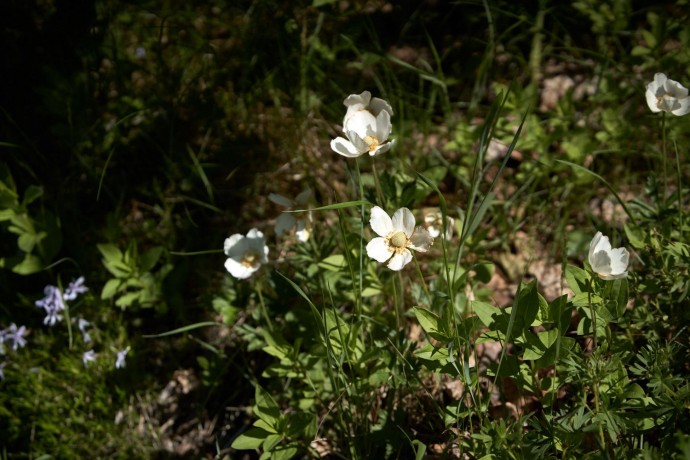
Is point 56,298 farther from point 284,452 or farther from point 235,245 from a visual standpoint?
point 284,452

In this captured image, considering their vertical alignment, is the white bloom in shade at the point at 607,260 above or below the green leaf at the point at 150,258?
above

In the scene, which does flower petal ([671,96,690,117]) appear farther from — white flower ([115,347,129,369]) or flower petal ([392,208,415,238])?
white flower ([115,347,129,369])

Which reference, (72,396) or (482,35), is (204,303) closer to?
(72,396)

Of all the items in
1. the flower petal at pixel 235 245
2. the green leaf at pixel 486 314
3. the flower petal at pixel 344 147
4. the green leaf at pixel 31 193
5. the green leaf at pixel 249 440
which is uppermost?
the flower petal at pixel 344 147

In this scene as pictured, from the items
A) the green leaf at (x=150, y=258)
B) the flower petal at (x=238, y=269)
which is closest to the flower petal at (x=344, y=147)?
the flower petal at (x=238, y=269)

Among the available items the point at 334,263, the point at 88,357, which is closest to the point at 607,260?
the point at 334,263

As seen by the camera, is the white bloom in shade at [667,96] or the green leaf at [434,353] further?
the white bloom in shade at [667,96]

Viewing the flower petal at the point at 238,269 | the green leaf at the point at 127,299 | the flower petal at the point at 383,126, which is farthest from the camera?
the green leaf at the point at 127,299

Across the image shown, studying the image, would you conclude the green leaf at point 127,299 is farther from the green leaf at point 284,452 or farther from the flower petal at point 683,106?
the flower petal at point 683,106
